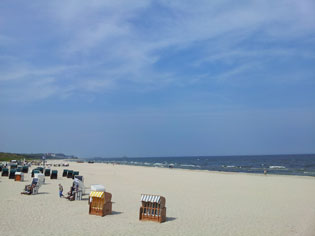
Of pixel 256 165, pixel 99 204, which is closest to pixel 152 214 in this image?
pixel 99 204

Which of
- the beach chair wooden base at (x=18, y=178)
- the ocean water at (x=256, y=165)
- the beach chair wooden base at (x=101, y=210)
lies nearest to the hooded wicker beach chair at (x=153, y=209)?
the beach chair wooden base at (x=101, y=210)

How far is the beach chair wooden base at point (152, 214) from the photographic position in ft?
33.8

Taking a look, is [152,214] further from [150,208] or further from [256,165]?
Result: [256,165]

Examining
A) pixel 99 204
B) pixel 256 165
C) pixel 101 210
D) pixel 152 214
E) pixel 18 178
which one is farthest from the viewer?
pixel 256 165

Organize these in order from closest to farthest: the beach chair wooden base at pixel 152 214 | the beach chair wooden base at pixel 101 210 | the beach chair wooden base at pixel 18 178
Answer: the beach chair wooden base at pixel 152 214 < the beach chair wooden base at pixel 101 210 < the beach chair wooden base at pixel 18 178

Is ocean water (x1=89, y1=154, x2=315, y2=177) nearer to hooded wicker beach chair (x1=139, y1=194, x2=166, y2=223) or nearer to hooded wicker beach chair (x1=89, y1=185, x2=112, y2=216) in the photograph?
hooded wicker beach chair (x1=139, y1=194, x2=166, y2=223)

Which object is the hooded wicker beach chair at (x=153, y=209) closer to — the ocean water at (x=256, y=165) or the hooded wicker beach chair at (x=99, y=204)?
the hooded wicker beach chair at (x=99, y=204)

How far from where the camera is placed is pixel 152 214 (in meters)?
10.4

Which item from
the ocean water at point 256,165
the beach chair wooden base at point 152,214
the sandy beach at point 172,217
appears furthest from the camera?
the ocean water at point 256,165

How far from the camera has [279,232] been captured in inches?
370

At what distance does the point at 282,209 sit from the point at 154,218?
617 centimetres

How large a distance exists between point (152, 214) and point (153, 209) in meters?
0.17

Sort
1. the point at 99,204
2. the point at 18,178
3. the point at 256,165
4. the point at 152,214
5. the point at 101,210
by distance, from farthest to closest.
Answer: the point at 256,165 < the point at 18,178 < the point at 99,204 < the point at 101,210 < the point at 152,214

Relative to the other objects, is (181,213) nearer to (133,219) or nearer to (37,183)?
(133,219)
